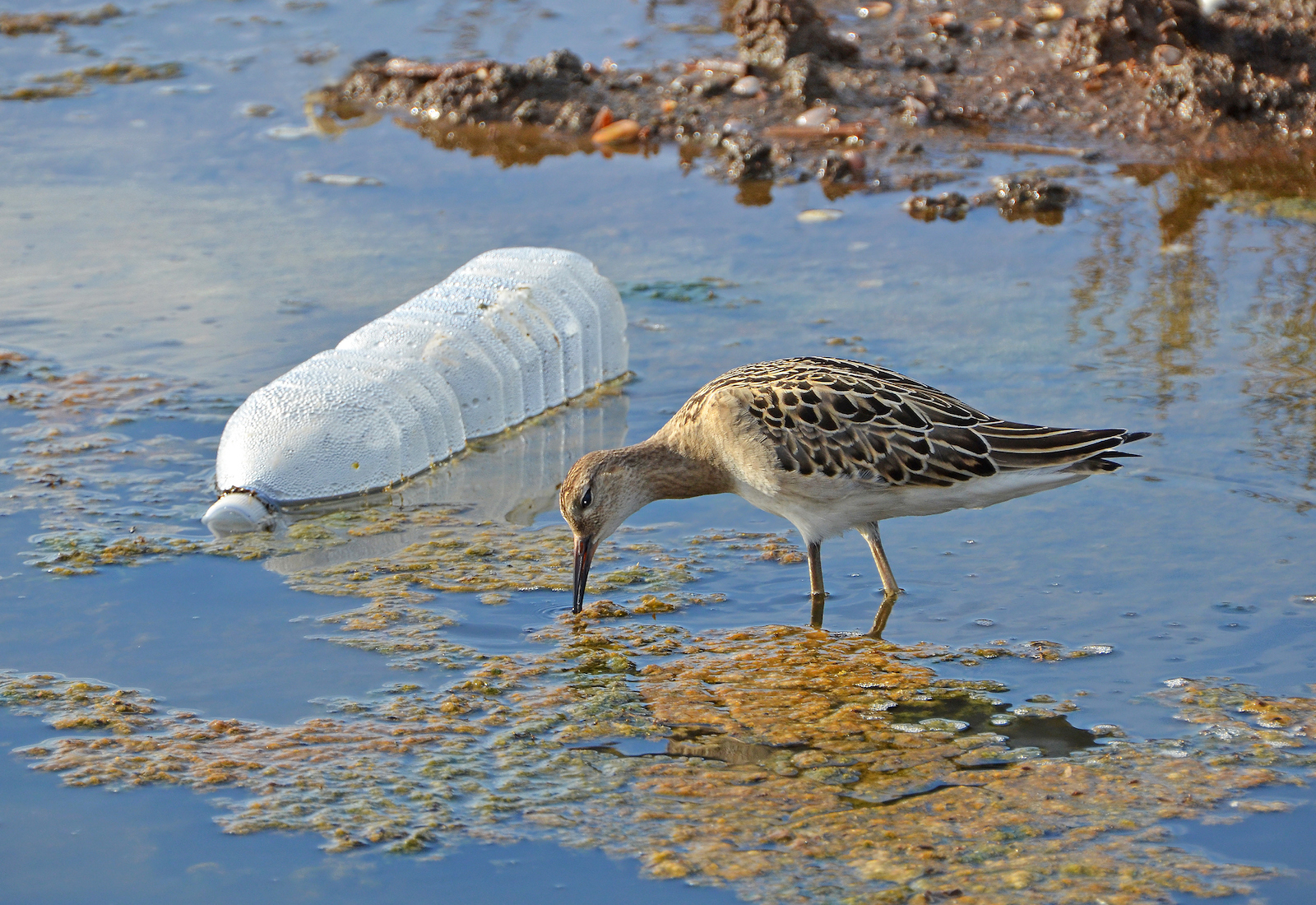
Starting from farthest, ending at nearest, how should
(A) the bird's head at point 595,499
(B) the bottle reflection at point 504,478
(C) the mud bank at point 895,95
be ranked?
(C) the mud bank at point 895,95
(B) the bottle reflection at point 504,478
(A) the bird's head at point 595,499

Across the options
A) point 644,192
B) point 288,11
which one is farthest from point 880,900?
point 288,11

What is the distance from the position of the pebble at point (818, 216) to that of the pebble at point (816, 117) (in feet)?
4.12

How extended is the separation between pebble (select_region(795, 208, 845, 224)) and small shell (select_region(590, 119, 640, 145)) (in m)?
1.86

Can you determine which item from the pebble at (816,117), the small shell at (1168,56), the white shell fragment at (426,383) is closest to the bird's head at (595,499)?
the white shell fragment at (426,383)

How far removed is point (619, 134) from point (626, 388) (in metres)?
3.66

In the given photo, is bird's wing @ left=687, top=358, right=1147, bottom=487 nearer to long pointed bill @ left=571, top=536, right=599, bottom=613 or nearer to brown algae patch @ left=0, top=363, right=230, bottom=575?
long pointed bill @ left=571, top=536, right=599, bottom=613

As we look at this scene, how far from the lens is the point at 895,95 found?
36.3 feet

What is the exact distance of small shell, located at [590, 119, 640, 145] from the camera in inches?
431

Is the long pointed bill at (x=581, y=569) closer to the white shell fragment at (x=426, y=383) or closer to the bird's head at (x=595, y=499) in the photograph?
the bird's head at (x=595, y=499)

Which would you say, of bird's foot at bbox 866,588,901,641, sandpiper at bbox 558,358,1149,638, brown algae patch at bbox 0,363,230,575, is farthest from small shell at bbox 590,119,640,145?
bird's foot at bbox 866,588,901,641

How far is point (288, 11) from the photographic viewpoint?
13.9 metres

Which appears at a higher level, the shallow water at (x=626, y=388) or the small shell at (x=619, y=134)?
the small shell at (x=619, y=134)

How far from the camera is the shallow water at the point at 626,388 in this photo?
4.80 meters

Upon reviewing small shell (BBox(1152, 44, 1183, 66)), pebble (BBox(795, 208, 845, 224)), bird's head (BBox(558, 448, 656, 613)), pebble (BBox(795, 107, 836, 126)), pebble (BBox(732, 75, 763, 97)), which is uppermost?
small shell (BBox(1152, 44, 1183, 66))
